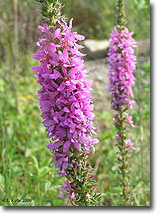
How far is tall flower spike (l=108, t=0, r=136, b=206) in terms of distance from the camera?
134 centimetres

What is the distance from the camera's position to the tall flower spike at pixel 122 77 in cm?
134

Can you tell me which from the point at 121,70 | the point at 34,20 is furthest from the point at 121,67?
the point at 34,20

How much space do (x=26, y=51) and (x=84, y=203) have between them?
96.1 inches

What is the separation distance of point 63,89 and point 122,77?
56cm

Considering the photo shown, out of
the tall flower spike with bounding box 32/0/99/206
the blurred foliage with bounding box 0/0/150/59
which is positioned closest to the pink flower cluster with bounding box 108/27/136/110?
the tall flower spike with bounding box 32/0/99/206

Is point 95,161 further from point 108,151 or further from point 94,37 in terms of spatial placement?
point 94,37

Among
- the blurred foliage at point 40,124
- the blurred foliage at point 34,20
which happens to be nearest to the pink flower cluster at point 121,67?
the blurred foliage at point 40,124

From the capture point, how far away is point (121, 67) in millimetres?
1325

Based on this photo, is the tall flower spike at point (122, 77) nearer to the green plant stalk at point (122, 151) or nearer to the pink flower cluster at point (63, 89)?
the green plant stalk at point (122, 151)

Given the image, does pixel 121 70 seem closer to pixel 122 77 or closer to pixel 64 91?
pixel 122 77

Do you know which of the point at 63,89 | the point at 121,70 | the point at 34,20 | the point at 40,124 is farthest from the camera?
the point at 34,20

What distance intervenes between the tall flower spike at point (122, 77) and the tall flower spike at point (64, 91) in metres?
0.48

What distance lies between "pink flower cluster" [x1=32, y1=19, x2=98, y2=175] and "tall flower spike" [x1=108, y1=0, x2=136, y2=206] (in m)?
0.50

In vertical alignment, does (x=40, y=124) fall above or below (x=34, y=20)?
below
